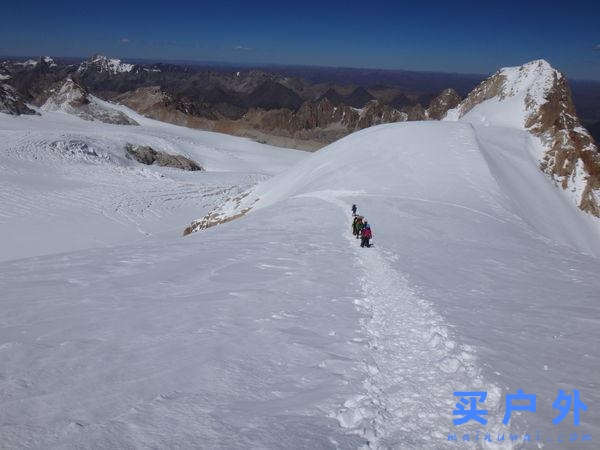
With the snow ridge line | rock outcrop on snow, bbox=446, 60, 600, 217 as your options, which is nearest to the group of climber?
the snow ridge line

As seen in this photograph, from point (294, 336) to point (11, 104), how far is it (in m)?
93.2

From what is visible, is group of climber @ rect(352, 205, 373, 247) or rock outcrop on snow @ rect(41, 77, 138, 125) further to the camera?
rock outcrop on snow @ rect(41, 77, 138, 125)

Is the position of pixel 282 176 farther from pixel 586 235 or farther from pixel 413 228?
pixel 586 235

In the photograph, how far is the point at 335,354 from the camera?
21.7 ft

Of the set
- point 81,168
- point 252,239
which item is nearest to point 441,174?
point 252,239

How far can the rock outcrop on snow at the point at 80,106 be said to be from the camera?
350ft

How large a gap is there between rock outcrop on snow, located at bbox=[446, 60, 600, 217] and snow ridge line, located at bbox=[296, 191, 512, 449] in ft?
137

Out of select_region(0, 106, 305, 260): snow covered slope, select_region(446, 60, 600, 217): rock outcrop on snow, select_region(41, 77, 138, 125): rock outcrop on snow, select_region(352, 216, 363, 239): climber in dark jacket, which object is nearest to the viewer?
select_region(352, 216, 363, 239): climber in dark jacket

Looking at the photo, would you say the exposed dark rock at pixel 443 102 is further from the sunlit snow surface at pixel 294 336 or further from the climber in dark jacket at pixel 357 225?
the climber in dark jacket at pixel 357 225

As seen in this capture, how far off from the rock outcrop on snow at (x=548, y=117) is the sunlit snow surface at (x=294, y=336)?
30103mm

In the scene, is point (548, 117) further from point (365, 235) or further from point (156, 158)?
point (156, 158)

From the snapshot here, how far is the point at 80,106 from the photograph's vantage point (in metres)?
109

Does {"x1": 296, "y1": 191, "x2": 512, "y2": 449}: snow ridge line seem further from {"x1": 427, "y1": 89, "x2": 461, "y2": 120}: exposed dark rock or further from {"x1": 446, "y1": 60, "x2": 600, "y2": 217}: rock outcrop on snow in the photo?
{"x1": 427, "y1": 89, "x2": 461, "y2": 120}: exposed dark rock

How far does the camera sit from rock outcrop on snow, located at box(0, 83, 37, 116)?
77.2 m
